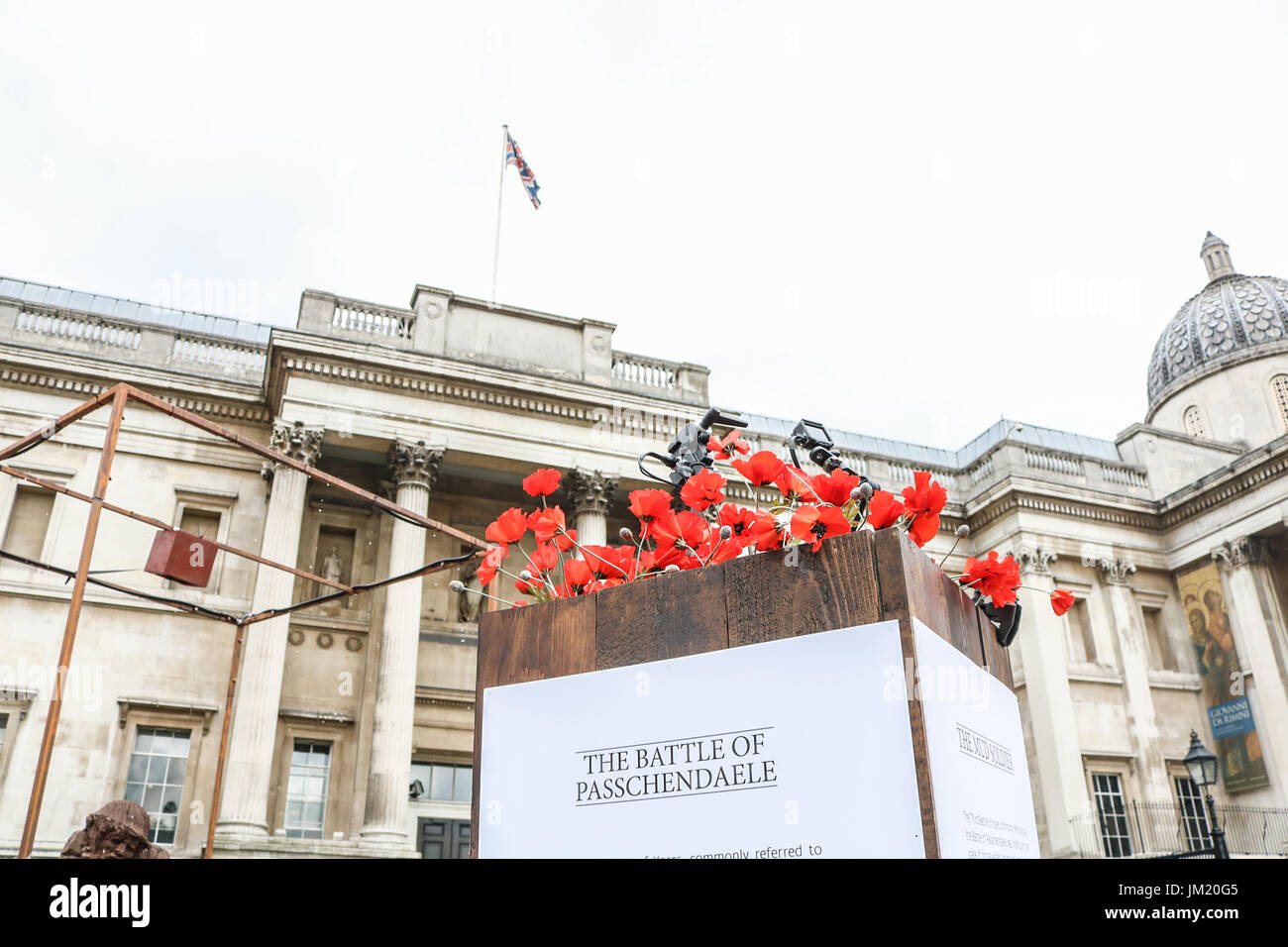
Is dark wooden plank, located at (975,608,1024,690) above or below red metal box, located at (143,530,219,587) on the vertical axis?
below

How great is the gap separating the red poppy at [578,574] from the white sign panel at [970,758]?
3.25ft

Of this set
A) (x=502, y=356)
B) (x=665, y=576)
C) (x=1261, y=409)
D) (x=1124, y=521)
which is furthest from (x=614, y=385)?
(x=1261, y=409)

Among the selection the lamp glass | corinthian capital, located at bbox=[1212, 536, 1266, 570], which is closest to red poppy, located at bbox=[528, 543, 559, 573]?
the lamp glass

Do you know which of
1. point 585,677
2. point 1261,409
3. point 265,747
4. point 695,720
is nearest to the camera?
point 695,720

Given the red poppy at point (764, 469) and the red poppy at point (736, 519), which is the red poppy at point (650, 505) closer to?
the red poppy at point (736, 519)

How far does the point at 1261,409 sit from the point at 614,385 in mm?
22599

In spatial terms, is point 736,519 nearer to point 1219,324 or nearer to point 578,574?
point 578,574

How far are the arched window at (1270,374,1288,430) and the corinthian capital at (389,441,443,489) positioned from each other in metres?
26.9

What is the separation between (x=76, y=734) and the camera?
54.7 feet

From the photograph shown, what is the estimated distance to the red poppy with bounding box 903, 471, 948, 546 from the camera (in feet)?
8.05

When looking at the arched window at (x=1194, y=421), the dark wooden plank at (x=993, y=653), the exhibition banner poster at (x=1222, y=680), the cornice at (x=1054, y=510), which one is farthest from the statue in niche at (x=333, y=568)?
the arched window at (x=1194, y=421)

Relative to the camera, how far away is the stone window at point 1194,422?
31.9 m

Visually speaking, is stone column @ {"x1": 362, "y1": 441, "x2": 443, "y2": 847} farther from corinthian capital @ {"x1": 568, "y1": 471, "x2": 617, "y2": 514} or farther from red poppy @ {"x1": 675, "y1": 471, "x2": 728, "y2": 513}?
red poppy @ {"x1": 675, "y1": 471, "x2": 728, "y2": 513}
